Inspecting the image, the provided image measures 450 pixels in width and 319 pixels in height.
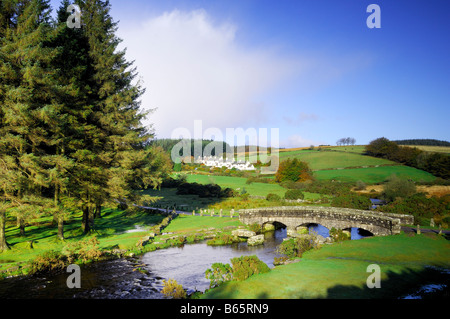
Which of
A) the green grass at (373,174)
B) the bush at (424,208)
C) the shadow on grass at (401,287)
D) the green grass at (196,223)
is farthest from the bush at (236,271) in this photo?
the green grass at (373,174)

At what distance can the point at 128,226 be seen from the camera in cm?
3938

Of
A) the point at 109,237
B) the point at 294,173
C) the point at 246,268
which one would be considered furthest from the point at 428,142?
the point at 109,237

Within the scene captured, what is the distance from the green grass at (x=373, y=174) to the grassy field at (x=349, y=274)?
195 feet

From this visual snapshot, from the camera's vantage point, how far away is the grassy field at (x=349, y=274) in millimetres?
16266

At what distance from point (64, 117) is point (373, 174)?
279ft

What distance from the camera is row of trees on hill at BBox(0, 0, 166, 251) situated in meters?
23.2

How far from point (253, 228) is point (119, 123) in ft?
73.7

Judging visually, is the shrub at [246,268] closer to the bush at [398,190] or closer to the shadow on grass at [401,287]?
the shadow on grass at [401,287]

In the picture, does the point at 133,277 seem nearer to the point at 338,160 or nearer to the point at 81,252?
the point at 81,252

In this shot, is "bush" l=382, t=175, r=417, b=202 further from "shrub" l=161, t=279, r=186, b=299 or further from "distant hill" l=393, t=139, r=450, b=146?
"distant hill" l=393, t=139, r=450, b=146

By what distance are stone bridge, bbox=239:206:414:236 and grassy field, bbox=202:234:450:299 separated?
495cm

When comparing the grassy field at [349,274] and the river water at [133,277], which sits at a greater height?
the grassy field at [349,274]
